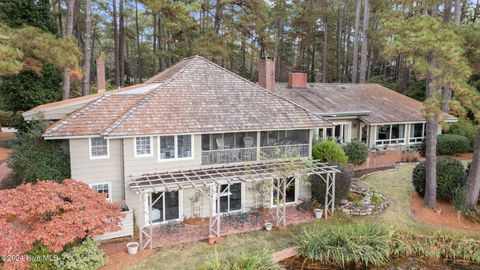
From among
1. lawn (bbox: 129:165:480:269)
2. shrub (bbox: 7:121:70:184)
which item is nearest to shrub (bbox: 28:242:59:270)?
lawn (bbox: 129:165:480:269)

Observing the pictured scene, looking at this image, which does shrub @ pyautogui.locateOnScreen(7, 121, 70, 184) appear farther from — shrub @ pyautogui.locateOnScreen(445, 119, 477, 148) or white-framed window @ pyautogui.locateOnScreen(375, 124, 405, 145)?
shrub @ pyautogui.locateOnScreen(445, 119, 477, 148)

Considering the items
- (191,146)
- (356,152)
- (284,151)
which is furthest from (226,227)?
(356,152)

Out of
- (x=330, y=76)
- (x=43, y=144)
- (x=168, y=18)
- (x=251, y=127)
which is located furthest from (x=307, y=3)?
(x=43, y=144)

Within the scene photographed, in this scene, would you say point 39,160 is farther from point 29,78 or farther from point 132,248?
point 29,78

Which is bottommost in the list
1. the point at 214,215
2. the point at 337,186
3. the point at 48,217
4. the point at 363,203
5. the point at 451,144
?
the point at 214,215

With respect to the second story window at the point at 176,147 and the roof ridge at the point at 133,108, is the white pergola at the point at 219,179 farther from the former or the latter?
the roof ridge at the point at 133,108

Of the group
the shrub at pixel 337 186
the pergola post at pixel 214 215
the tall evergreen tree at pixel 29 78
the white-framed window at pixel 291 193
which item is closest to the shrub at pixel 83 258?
the pergola post at pixel 214 215
